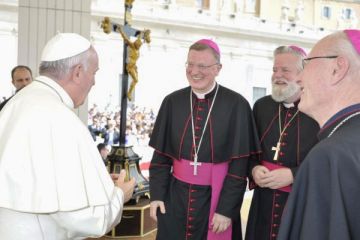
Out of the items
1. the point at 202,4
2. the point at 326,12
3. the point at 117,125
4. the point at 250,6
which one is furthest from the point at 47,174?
the point at 326,12

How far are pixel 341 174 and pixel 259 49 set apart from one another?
1962 centimetres

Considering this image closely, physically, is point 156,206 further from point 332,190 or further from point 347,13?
point 347,13

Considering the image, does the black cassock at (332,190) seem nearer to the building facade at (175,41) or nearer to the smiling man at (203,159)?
the smiling man at (203,159)

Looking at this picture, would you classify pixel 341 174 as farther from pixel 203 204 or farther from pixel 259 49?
pixel 259 49

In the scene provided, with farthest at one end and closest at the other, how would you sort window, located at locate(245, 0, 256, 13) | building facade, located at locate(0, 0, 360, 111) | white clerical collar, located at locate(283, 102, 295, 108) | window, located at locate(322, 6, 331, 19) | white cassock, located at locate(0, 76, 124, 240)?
window, located at locate(322, 6, 331, 19), window, located at locate(245, 0, 256, 13), building facade, located at locate(0, 0, 360, 111), white clerical collar, located at locate(283, 102, 295, 108), white cassock, located at locate(0, 76, 124, 240)

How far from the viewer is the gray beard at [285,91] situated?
280 centimetres

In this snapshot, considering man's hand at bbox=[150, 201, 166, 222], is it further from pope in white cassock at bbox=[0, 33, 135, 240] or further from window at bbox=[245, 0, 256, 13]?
window at bbox=[245, 0, 256, 13]

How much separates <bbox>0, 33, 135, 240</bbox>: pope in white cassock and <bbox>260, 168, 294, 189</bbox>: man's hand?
41.4 inches

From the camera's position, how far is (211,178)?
291 centimetres

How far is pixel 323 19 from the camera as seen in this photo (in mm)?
27250

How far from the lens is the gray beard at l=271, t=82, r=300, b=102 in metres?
2.80

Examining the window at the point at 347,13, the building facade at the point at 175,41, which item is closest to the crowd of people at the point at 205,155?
the building facade at the point at 175,41

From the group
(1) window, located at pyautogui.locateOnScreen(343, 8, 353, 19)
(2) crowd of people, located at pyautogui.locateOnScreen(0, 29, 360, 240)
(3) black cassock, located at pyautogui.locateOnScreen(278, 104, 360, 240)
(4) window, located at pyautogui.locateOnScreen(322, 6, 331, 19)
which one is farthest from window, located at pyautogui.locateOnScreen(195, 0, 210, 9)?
(3) black cassock, located at pyautogui.locateOnScreen(278, 104, 360, 240)

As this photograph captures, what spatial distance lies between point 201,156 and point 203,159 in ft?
0.08
